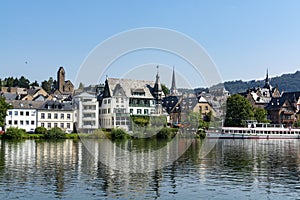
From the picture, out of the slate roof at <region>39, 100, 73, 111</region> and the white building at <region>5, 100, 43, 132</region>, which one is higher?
the slate roof at <region>39, 100, 73, 111</region>

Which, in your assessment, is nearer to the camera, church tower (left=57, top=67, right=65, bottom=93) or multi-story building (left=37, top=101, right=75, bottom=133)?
multi-story building (left=37, top=101, right=75, bottom=133)

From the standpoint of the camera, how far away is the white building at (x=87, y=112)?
9134 cm

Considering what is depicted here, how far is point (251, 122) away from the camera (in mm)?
119562

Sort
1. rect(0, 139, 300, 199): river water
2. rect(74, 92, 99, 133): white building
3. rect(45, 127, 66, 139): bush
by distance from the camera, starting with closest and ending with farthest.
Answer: rect(0, 139, 300, 199): river water
rect(45, 127, 66, 139): bush
rect(74, 92, 99, 133): white building

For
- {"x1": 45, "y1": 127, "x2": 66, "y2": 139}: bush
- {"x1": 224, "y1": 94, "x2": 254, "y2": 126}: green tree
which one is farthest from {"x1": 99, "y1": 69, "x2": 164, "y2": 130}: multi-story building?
{"x1": 224, "y1": 94, "x2": 254, "y2": 126}: green tree

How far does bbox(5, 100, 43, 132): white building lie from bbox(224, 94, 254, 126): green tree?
168 ft

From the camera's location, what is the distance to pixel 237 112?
121 metres

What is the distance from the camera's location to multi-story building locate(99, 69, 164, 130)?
3627 inches

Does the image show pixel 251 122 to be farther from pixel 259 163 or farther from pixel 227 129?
pixel 259 163

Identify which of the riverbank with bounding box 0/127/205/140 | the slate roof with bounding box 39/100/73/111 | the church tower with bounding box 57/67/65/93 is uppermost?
the church tower with bounding box 57/67/65/93

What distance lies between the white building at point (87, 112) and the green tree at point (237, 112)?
42715 mm

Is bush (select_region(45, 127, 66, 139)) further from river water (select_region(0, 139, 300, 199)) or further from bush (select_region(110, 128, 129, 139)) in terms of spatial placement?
river water (select_region(0, 139, 300, 199))

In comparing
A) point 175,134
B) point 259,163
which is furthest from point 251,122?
point 259,163

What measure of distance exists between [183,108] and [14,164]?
79.4 metres
